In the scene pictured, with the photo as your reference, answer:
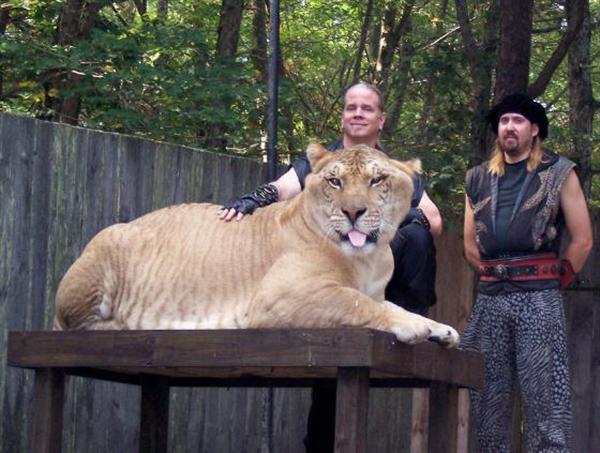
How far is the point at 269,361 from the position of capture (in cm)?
430

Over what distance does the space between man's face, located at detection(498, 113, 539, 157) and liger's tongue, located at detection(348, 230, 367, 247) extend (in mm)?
1952

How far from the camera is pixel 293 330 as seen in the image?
168 inches

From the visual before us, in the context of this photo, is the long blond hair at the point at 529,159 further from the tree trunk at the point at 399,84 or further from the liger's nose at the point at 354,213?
the tree trunk at the point at 399,84

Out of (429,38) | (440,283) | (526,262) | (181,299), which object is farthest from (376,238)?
(429,38)

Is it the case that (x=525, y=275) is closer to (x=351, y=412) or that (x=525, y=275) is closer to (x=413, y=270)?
(x=413, y=270)

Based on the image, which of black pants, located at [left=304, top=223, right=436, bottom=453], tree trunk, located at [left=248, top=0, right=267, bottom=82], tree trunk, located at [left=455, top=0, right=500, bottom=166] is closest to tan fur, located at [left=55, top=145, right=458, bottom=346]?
Result: black pants, located at [left=304, top=223, right=436, bottom=453]

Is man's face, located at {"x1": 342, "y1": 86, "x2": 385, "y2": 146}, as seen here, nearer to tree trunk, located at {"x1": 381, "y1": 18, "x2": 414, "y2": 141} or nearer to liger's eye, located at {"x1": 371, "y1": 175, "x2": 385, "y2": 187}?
liger's eye, located at {"x1": 371, "y1": 175, "x2": 385, "y2": 187}

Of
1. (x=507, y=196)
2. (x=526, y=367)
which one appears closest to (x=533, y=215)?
(x=507, y=196)

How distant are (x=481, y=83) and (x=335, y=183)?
5033 mm

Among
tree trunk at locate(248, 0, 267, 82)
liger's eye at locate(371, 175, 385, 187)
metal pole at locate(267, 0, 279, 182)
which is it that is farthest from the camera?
tree trunk at locate(248, 0, 267, 82)

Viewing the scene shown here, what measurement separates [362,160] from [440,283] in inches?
144

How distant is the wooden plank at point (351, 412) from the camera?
13.8 ft

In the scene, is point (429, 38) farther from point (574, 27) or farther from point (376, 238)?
point (376, 238)

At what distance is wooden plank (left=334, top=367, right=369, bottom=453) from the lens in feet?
13.8
